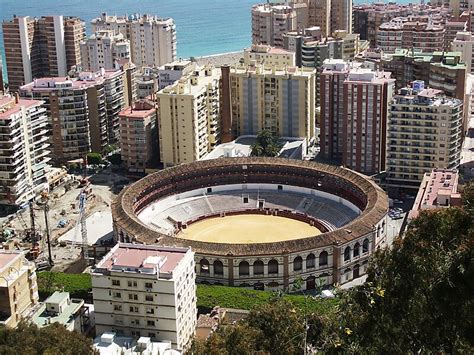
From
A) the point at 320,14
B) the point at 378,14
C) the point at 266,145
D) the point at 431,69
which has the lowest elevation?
the point at 266,145

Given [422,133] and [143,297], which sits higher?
[422,133]

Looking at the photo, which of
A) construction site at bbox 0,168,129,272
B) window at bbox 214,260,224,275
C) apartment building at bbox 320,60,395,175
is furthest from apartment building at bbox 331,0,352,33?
window at bbox 214,260,224,275

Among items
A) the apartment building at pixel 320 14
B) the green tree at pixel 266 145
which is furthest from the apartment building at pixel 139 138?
the apartment building at pixel 320 14

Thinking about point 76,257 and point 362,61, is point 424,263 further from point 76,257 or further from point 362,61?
point 362,61

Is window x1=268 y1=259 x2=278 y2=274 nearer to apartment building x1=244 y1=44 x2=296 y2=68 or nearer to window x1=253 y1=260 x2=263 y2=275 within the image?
window x1=253 y1=260 x2=263 y2=275

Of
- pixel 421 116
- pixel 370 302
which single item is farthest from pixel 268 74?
pixel 370 302

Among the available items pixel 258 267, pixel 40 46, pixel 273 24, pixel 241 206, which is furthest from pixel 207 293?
pixel 273 24

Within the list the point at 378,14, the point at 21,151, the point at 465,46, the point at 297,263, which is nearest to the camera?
the point at 297,263

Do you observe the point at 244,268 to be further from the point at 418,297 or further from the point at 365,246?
the point at 418,297
